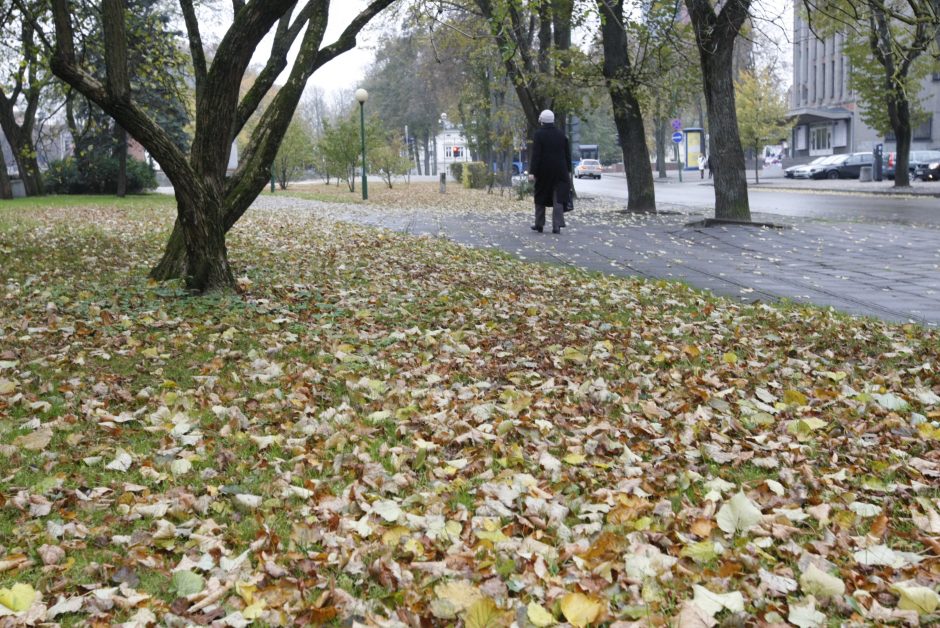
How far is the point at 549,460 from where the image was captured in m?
3.97

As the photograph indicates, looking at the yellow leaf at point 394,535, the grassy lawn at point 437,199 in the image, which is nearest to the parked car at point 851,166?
the grassy lawn at point 437,199

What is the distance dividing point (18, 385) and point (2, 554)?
2506 millimetres

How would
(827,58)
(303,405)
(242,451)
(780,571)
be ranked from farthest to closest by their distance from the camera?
(827,58) < (303,405) < (242,451) < (780,571)

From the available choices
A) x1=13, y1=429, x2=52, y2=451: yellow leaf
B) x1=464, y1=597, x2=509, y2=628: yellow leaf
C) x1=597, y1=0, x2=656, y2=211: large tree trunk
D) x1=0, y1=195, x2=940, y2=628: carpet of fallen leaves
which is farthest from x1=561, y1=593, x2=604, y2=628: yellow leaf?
x1=597, y1=0, x2=656, y2=211: large tree trunk

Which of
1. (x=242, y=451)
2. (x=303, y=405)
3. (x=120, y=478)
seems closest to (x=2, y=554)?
(x=120, y=478)

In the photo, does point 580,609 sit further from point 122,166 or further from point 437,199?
point 122,166

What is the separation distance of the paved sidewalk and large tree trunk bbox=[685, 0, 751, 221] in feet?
2.79

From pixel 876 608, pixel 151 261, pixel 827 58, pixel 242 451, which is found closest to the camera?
pixel 876 608

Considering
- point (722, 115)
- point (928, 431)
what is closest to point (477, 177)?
point (722, 115)

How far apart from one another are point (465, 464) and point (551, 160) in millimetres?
10924

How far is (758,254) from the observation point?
11.7 meters

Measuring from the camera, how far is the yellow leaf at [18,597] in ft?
8.71

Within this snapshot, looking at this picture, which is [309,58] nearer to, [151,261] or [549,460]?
[151,261]

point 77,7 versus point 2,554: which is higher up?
point 77,7
